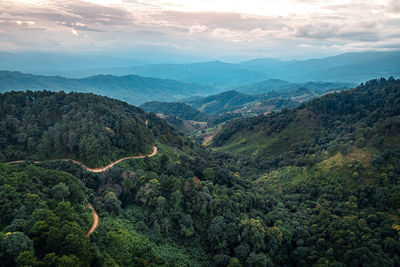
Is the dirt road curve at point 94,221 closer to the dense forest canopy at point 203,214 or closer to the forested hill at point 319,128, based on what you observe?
the dense forest canopy at point 203,214

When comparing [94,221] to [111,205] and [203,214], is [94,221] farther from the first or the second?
[203,214]

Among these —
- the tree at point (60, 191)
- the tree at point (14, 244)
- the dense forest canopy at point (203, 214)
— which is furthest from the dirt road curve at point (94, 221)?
the tree at point (14, 244)

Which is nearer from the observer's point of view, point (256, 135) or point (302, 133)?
point (302, 133)

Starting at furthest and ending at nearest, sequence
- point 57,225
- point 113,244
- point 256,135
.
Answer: point 256,135
point 113,244
point 57,225

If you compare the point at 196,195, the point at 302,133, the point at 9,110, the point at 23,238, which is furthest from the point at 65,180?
the point at 302,133

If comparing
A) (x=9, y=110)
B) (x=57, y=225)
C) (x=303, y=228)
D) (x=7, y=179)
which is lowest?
(x=303, y=228)

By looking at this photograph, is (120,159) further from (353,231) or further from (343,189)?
(343,189)
